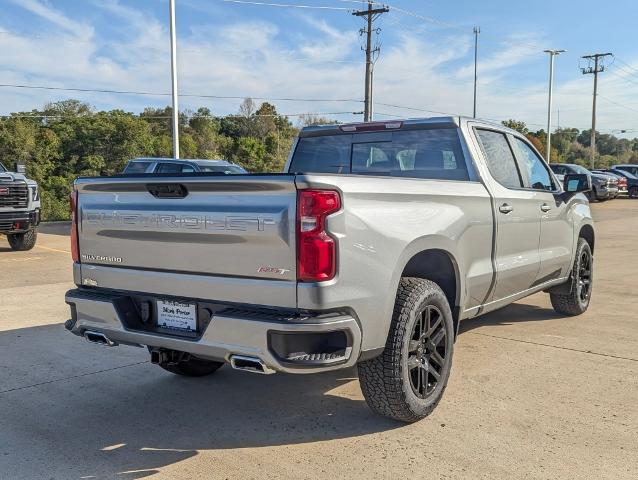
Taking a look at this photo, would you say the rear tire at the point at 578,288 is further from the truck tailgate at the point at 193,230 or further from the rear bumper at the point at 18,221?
the rear bumper at the point at 18,221

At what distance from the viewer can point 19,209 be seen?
1214cm

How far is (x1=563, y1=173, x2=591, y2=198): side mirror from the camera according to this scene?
234 inches

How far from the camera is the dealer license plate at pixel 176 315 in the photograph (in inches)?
139

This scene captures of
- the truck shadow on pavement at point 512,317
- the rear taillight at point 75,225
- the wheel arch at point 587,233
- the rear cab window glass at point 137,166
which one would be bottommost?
the truck shadow on pavement at point 512,317

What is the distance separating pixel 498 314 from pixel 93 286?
4495 mm

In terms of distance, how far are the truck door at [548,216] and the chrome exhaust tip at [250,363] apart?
3.17 metres

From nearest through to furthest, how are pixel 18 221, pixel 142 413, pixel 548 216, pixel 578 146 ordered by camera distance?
1. pixel 142 413
2. pixel 548 216
3. pixel 18 221
4. pixel 578 146

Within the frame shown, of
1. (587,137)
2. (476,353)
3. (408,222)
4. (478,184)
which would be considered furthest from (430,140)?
(587,137)

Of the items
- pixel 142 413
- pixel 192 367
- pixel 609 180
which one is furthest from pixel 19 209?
pixel 609 180

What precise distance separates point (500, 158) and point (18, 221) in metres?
9.99

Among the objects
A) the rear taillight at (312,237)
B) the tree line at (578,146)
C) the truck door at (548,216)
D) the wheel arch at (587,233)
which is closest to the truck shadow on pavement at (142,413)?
the rear taillight at (312,237)

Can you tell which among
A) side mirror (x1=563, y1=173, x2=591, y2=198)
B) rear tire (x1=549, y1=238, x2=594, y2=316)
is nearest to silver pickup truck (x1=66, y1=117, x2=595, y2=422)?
side mirror (x1=563, y1=173, x2=591, y2=198)

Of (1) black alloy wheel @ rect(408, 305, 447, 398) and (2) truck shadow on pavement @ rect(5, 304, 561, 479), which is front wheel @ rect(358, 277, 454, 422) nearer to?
(1) black alloy wheel @ rect(408, 305, 447, 398)

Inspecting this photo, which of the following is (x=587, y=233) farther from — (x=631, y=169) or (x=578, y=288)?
(x=631, y=169)
